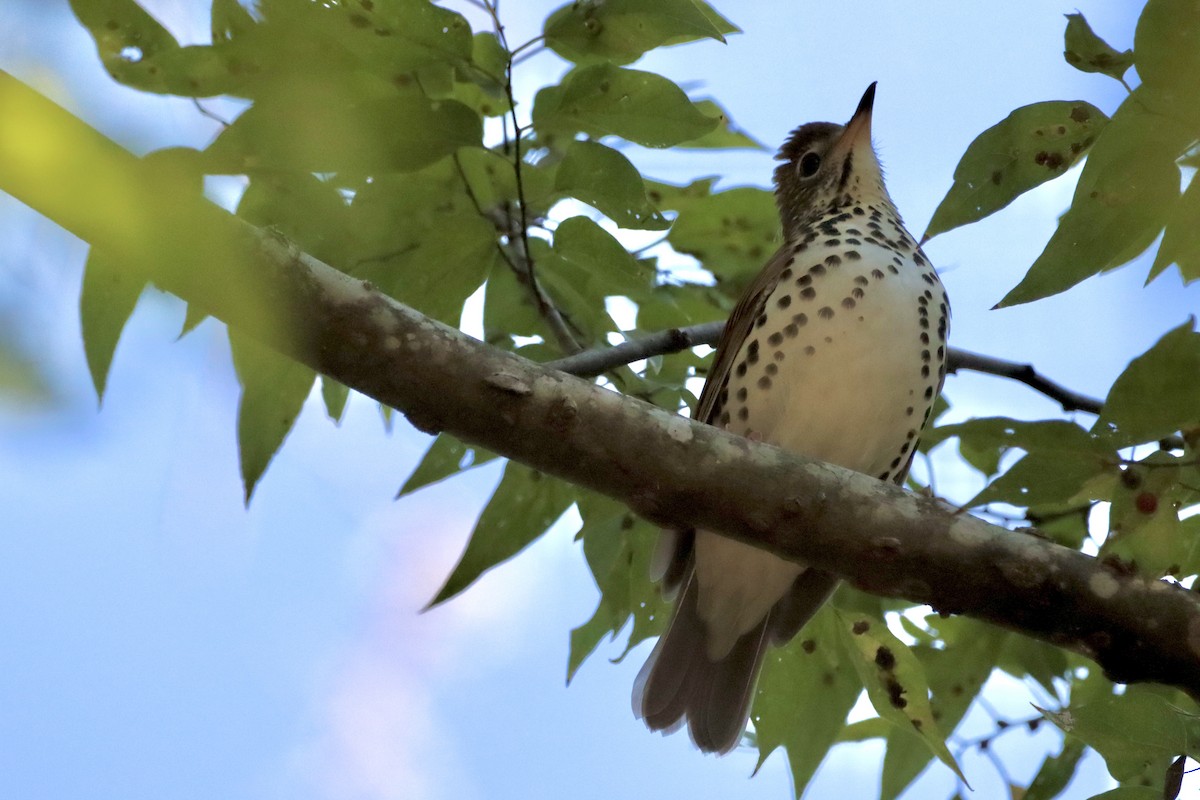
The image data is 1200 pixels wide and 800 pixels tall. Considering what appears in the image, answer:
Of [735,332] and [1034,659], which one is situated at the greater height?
[735,332]

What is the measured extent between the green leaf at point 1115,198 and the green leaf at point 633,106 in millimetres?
959

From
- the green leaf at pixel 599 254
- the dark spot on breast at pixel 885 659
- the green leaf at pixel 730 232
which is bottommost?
the dark spot on breast at pixel 885 659

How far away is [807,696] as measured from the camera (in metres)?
3.72

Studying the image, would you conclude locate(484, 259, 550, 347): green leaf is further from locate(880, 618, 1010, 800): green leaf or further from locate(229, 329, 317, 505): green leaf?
locate(880, 618, 1010, 800): green leaf

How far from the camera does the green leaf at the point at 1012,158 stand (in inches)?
117

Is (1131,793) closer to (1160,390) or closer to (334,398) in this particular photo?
(1160,390)

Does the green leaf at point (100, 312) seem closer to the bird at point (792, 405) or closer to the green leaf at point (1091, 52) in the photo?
the bird at point (792, 405)

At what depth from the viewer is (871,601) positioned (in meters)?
3.96

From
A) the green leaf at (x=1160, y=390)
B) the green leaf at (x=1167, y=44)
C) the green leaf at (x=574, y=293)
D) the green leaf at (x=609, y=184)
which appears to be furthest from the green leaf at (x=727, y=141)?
the green leaf at (x=1160, y=390)

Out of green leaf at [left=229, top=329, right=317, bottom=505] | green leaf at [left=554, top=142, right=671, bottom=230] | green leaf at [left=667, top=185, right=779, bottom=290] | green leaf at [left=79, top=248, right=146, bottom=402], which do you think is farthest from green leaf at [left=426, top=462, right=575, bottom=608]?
green leaf at [left=79, top=248, right=146, bottom=402]

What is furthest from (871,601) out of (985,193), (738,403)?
(985,193)

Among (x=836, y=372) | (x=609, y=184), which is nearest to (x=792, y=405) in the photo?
(x=836, y=372)

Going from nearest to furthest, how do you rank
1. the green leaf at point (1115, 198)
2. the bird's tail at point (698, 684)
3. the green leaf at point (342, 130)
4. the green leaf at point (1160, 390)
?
1. the green leaf at point (342, 130)
2. the green leaf at point (1160, 390)
3. the green leaf at point (1115, 198)
4. the bird's tail at point (698, 684)

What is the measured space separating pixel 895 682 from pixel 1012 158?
Result: 1395 millimetres
